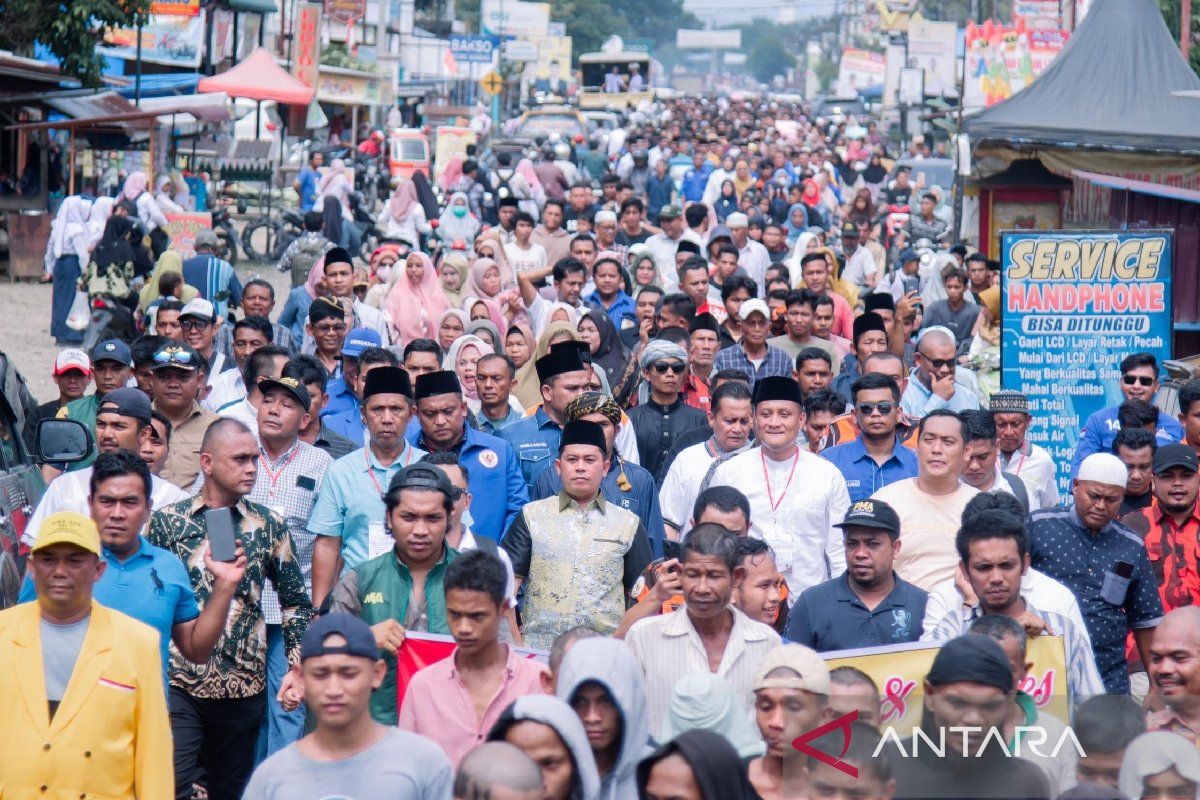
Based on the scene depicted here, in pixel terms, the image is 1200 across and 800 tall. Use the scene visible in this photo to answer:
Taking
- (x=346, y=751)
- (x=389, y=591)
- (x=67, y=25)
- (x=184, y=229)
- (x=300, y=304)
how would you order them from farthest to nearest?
(x=67, y=25), (x=184, y=229), (x=300, y=304), (x=389, y=591), (x=346, y=751)

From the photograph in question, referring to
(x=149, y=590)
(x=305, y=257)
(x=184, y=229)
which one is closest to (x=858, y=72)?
(x=184, y=229)

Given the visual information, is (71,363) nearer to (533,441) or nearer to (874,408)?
(533,441)

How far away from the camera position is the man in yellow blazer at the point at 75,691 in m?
5.38

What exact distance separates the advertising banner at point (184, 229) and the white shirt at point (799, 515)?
642 inches

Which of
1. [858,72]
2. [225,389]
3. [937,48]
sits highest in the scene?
[858,72]

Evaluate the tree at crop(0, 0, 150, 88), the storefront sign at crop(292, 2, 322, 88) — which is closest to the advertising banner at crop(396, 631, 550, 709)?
the tree at crop(0, 0, 150, 88)

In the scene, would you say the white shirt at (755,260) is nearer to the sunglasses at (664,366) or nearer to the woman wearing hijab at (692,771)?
the sunglasses at (664,366)

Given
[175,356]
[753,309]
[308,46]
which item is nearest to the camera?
[175,356]

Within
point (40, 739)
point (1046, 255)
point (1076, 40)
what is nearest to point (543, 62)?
point (1076, 40)

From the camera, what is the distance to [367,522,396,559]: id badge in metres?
7.52

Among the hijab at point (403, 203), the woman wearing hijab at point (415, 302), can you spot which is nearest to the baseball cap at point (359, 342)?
the woman wearing hijab at point (415, 302)

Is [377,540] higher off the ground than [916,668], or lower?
higher

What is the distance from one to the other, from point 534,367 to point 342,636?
6331mm

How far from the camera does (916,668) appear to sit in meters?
6.29
